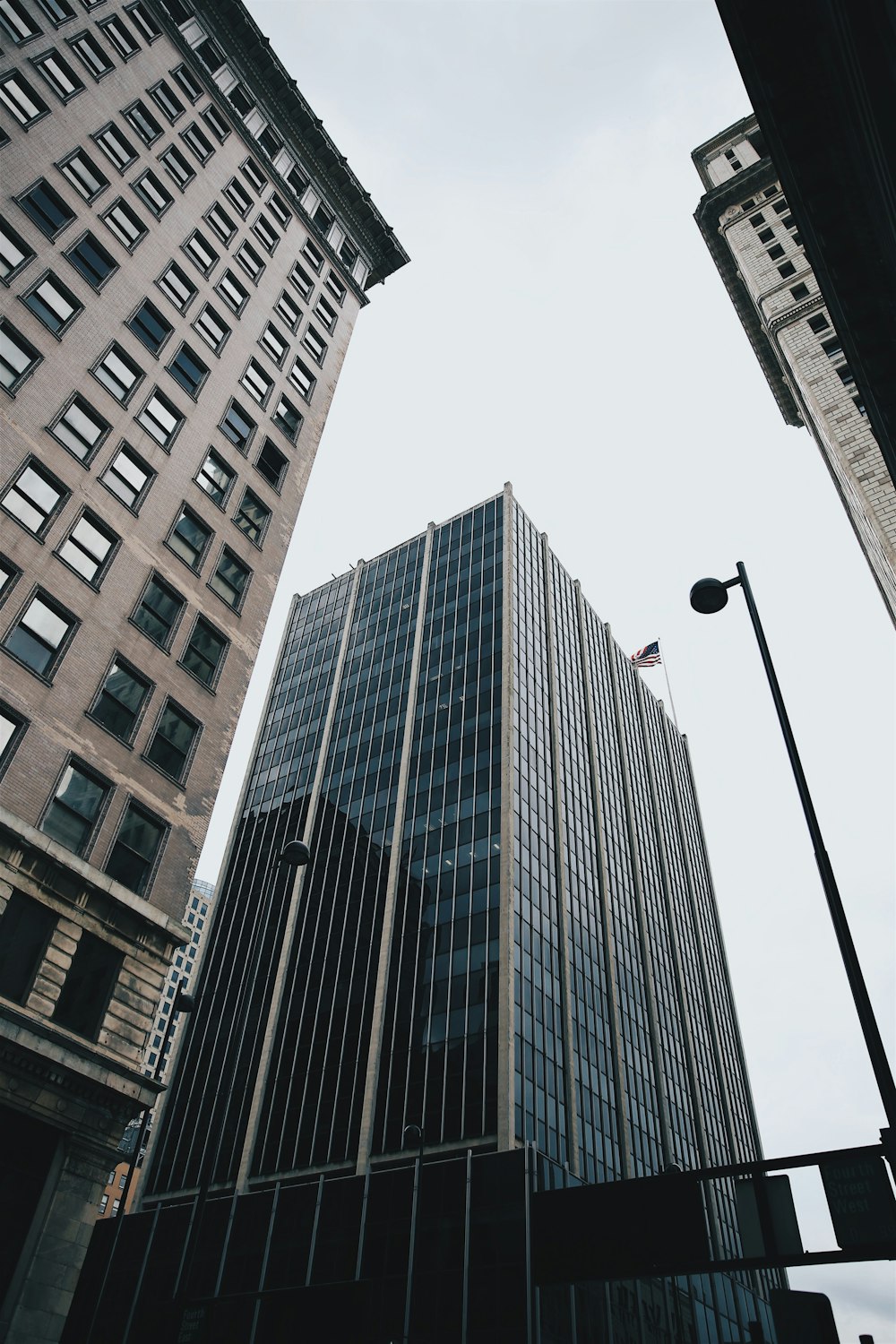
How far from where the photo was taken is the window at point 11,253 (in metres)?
26.7

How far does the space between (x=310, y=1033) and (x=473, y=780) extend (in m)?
21.9

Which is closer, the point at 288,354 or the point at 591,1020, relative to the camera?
the point at 288,354

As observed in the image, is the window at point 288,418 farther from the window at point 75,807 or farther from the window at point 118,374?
the window at point 75,807

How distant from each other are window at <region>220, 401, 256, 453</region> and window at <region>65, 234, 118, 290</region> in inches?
234

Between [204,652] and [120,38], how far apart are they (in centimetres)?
2729

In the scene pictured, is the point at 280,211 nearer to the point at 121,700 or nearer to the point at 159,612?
the point at 159,612

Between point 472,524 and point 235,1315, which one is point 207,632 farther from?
point 472,524

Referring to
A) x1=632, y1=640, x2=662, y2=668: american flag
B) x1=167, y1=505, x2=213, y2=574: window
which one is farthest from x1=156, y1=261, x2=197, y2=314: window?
x1=632, y1=640, x2=662, y2=668: american flag

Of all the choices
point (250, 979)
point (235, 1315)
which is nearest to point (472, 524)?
point (250, 979)

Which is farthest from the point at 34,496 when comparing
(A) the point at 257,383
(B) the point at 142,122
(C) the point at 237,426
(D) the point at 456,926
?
(D) the point at 456,926

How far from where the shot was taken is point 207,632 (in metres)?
29.0

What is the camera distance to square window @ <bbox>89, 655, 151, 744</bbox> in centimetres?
2427

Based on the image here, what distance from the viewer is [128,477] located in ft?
92.2

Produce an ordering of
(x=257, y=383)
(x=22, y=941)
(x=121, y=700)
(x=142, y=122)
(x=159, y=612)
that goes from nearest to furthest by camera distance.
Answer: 1. (x=22, y=941)
2. (x=121, y=700)
3. (x=159, y=612)
4. (x=142, y=122)
5. (x=257, y=383)
